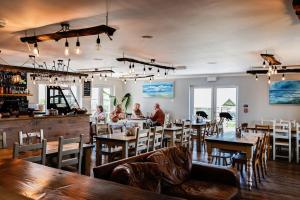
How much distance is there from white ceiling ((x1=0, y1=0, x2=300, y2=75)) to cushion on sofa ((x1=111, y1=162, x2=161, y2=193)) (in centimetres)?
175

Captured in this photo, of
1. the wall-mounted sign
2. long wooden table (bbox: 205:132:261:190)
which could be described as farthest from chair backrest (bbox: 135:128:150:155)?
the wall-mounted sign

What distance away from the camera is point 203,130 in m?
8.53

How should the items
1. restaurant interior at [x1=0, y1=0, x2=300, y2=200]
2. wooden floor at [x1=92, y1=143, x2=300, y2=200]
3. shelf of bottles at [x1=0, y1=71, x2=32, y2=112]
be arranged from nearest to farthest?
restaurant interior at [x1=0, y1=0, x2=300, y2=200] < wooden floor at [x1=92, y1=143, x2=300, y2=200] < shelf of bottles at [x1=0, y1=71, x2=32, y2=112]

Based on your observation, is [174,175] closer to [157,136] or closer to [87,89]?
[157,136]

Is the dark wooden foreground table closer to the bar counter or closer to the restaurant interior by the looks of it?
the restaurant interior

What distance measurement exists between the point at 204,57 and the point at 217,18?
124 inches

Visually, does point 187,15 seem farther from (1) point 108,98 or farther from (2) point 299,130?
(1) point 108,98

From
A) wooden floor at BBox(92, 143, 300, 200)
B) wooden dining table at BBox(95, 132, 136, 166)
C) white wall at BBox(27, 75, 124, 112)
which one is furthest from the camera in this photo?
white wall at BBox(27, 75, 124, 112)

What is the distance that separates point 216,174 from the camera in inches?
142

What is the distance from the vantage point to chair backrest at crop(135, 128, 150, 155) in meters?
5.08

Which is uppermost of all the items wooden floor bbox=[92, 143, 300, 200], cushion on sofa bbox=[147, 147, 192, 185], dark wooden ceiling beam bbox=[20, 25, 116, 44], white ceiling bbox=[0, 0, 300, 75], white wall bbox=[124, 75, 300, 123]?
white ceiling bbox=[0, 0, 300, 75]

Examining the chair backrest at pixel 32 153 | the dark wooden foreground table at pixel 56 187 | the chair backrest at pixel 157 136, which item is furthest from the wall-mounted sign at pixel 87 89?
the dark wooden foreground table at pixel 56 187

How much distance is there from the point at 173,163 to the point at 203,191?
1.80ft

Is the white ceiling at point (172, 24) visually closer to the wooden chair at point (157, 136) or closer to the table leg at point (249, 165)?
the wooden chair at point (157, 136)
